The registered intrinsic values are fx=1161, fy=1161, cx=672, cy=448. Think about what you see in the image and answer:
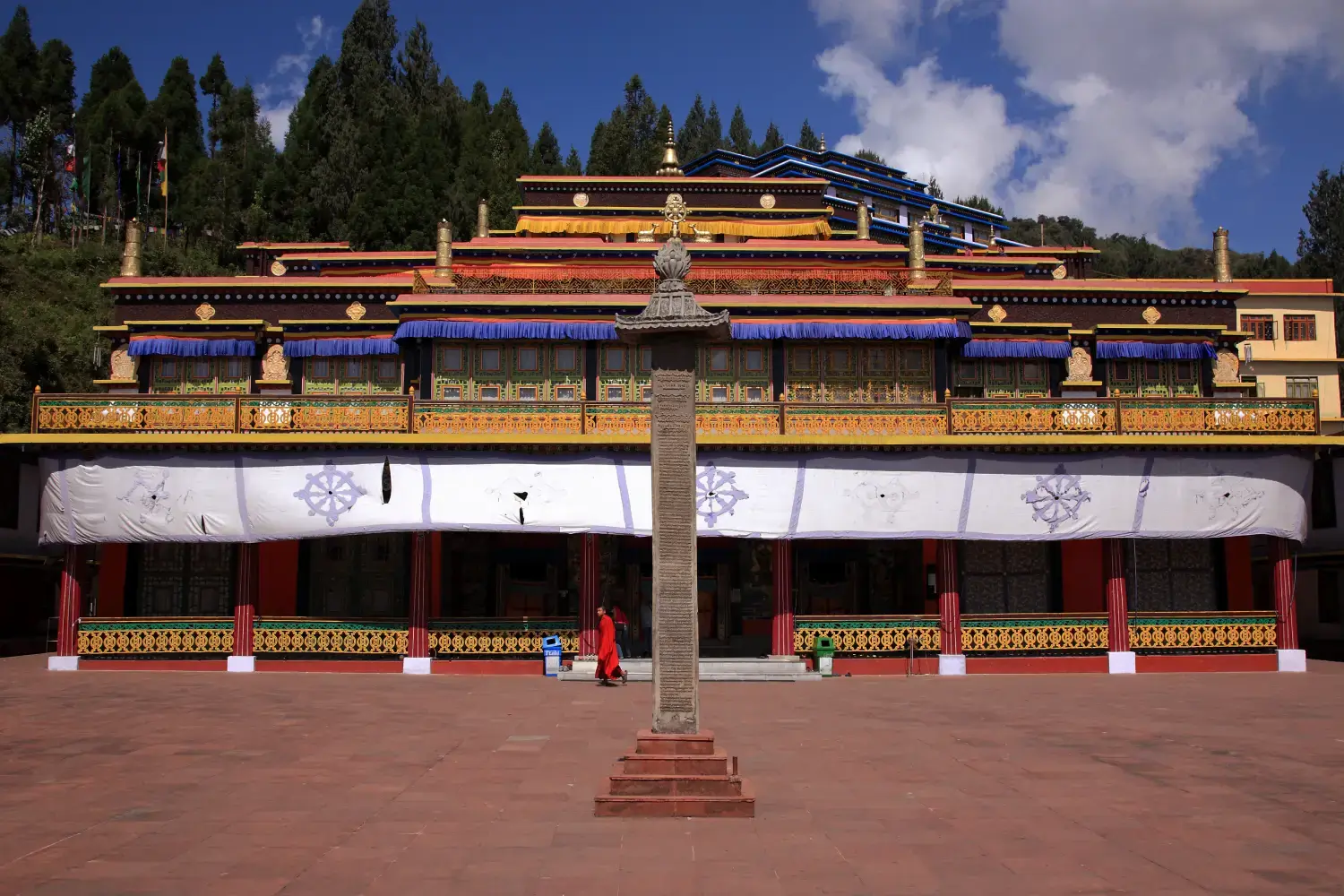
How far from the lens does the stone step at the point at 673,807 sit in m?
11.6

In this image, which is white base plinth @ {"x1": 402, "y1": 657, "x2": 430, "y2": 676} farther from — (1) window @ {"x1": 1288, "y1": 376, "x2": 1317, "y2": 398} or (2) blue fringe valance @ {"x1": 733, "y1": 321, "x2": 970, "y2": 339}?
(1) window @ {"x1": 1288, "y1": 376, "x2": 1317, "y2": 398}

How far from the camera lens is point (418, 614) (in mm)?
25531

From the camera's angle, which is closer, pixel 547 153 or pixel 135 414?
pixel 135 414

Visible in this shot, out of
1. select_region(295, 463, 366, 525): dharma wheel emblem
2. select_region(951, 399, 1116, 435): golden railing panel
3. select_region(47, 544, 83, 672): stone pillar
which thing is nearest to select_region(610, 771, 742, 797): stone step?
select_region(295, 463, 366, 525): dharma wheel emblem

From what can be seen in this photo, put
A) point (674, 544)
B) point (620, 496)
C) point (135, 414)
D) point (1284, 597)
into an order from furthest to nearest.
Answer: point (1284, 597) < point (135, 414) < point (620, 496) < point (674, 544)

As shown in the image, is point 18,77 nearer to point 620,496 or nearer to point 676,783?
point 620,496

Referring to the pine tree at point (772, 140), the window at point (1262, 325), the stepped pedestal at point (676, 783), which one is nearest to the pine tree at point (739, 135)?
the pine tree at point (772, 140)

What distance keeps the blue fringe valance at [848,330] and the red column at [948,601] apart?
544 centimetres

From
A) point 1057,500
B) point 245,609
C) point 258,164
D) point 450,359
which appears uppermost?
point 258,164

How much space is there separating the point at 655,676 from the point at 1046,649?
52.9 feet

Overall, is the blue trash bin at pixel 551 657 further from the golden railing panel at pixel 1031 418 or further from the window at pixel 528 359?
the golden railing panel at pixel 1031 418

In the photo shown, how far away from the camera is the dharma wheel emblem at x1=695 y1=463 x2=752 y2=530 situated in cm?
2534

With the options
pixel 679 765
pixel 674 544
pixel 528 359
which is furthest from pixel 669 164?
pixel 679 765

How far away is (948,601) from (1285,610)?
7605 mm
